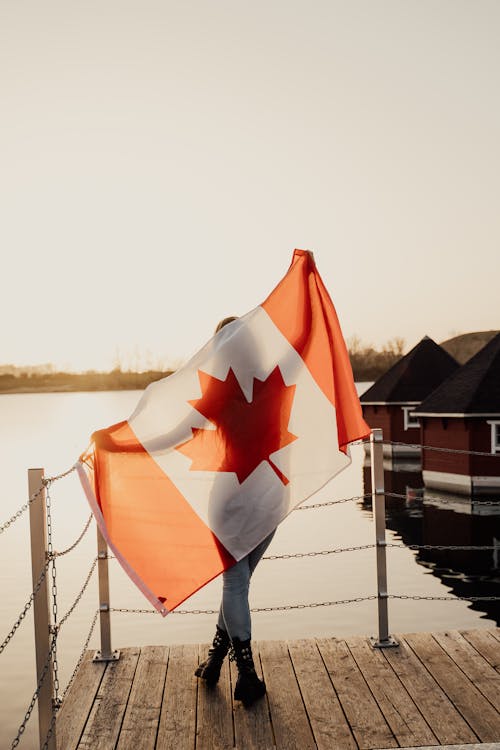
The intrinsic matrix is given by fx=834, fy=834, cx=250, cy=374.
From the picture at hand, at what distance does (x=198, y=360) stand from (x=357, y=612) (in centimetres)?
1373

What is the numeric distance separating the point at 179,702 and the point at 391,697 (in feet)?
3.96

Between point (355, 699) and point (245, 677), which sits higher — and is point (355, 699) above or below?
below

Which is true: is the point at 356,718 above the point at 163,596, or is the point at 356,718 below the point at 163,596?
below

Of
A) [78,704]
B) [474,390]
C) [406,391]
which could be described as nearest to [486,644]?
[78,704]

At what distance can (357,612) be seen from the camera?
680 inches

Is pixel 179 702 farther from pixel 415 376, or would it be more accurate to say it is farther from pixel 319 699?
pixel 415 376

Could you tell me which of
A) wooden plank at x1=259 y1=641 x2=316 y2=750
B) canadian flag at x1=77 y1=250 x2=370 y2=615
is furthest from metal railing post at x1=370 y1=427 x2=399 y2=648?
canadian flag at x1=77 y1=250 x2=370 y2=615

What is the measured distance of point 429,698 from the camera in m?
4.68

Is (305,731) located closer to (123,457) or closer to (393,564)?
(123,457)

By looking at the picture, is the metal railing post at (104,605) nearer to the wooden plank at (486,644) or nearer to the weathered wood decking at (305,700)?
the weathered wood decking at (305,700)

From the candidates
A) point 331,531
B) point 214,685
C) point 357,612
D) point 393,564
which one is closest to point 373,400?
point 331,531

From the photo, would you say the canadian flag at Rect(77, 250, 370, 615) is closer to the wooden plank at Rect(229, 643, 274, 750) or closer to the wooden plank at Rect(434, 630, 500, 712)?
the wooden plank at Rect(229, 643, 274, 750)

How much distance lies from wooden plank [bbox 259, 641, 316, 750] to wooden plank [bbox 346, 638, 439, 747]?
44 centimetres

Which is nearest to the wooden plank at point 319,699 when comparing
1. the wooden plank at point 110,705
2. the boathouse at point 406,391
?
the wooden plank at point 110,705
